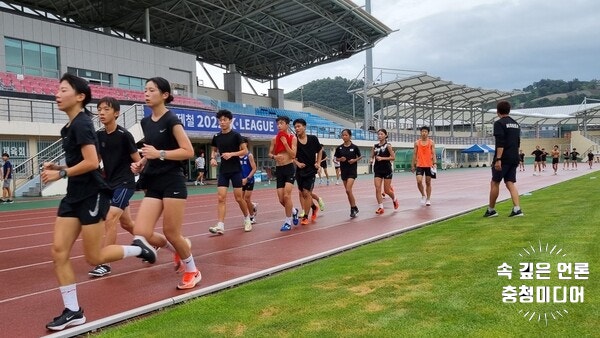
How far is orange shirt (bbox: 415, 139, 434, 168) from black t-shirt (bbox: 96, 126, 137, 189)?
859 cm

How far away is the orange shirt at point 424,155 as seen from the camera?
1312 cm

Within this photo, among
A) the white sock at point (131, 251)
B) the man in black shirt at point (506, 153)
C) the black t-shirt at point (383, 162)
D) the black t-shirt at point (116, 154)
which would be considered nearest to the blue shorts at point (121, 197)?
the black t-shirt at point (116, 154)

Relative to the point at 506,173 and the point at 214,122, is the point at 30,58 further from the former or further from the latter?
the point at 506,173

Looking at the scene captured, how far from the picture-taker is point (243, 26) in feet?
156

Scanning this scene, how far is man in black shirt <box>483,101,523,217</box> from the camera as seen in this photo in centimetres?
920

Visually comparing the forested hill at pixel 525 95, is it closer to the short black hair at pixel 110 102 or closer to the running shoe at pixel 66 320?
the short black hair at pixel 110 102

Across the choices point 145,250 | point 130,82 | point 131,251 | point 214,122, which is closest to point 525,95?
point 130,82

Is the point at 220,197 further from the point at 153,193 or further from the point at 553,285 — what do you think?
the point at 553,285

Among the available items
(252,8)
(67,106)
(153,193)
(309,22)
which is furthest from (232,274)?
(309,22)

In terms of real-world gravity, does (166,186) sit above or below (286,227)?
above

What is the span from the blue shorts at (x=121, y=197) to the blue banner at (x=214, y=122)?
16.1 m

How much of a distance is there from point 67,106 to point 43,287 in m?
2.63

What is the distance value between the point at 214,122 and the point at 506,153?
63.9 ft

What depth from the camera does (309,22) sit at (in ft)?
157
